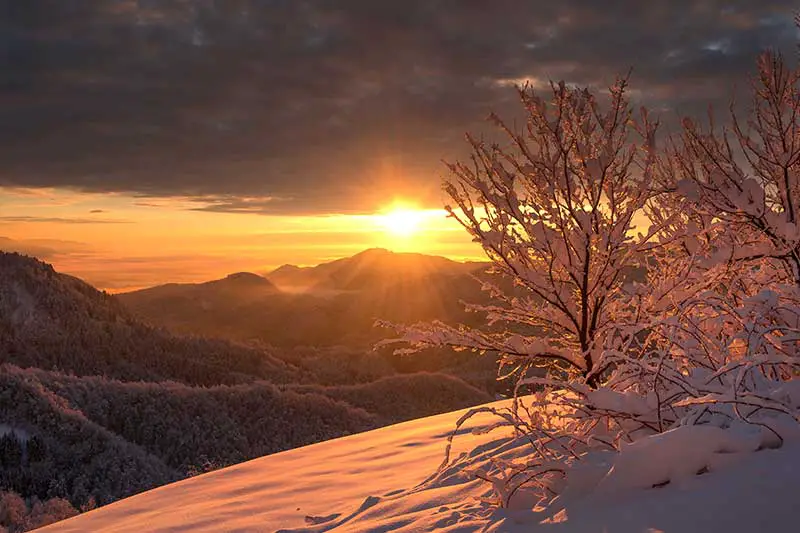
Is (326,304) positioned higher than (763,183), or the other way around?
(763,183)

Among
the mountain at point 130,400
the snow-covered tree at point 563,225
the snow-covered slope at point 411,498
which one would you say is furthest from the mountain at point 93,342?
the snow-covered tree at point 563,225

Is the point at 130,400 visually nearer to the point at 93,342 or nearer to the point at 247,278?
the point at 93,342

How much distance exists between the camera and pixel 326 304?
79312 millimetres

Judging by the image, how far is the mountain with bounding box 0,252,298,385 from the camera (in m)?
26.9

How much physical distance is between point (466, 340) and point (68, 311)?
100 feet

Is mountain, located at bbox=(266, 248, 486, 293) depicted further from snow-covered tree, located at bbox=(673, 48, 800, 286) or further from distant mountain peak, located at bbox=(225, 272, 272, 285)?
snow-covered tree, located at bbox=(673, 48, 800, 286)

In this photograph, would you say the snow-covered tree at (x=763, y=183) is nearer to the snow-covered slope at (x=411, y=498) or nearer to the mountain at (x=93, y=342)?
the snow-covered slope at (x=411, y=498)

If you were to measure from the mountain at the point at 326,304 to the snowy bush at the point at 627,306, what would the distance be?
48747 millimetres

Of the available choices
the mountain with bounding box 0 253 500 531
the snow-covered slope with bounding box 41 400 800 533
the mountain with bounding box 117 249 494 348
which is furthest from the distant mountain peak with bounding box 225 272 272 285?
the snow-covered slope with bounding box 41 400 800 533

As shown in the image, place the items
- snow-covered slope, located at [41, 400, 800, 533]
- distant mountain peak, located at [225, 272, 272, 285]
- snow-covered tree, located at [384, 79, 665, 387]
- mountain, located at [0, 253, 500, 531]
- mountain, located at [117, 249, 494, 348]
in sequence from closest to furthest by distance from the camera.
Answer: snow-covered slope, located at [41, 400, 800, 533] < snow-covered tree, located at [384, 79, 665, 387] < mountain, located at [0, 253, 500, 531] < mountain, located at [117, 249, 494, 348] < distant mountain peak, located at [225, 272, 272, 285]

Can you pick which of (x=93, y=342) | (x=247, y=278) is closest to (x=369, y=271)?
(x=247, y=278)

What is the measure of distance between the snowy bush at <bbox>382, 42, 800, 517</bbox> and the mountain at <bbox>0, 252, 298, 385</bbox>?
81.2 ft

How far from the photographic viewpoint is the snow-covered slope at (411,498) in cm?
280

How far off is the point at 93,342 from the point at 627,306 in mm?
28179
